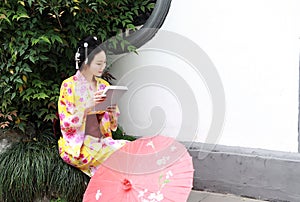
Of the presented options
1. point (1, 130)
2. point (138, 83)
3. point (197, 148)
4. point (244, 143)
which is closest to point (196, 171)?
point (197, 148)

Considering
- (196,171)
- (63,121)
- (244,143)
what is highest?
(63,121)

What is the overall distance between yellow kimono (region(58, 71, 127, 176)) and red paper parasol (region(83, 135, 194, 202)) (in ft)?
0.38

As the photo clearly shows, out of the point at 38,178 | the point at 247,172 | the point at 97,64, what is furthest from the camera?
the point at 247,172

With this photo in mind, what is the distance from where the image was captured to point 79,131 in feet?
12.8

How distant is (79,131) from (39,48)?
0.82 m

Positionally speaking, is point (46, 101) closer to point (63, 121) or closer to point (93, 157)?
point (63, 121)

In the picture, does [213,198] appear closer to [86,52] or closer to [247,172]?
[247,172]

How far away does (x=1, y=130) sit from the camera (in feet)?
14.2

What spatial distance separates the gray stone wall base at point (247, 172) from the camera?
13.9 ft

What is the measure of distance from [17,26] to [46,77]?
55 centimetres

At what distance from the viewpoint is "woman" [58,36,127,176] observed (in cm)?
382

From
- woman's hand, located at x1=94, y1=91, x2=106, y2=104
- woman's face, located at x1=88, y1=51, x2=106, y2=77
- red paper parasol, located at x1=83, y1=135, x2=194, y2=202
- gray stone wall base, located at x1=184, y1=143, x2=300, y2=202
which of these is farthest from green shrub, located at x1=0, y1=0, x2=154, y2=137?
gray stone wall base, located at x1=184, y1=143, x2=300, y2=202

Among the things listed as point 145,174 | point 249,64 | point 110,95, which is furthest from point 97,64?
point 249,64

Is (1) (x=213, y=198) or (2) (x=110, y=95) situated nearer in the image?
(2) (x=110, y=95)
